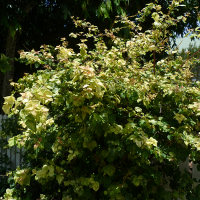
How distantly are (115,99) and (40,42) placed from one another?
5.05 metres

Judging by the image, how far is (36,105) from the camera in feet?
4.74

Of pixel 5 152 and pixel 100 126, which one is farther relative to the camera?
pixel 5 152

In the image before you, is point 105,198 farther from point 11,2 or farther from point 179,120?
point 11,2

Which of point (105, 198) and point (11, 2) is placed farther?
point (11, 2)

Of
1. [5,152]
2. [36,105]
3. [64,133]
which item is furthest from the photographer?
[5,152]

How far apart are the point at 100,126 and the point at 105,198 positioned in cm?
78

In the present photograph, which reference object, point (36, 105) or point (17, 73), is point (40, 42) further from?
point (36, 105)

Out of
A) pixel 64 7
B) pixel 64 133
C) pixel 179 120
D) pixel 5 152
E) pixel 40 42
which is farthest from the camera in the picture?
pixel 40 42

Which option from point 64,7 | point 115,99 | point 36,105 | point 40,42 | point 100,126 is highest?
point 64,7

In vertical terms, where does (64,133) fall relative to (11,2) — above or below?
below

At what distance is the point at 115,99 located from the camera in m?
2.07

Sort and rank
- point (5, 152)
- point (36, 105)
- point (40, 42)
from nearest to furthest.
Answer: point (36, 105)
point (5, 152)
point (40, 42)

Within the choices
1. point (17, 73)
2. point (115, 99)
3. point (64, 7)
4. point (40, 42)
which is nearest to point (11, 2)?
point (64, 7)

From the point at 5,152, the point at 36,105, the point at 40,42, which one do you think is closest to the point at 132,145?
the point at 36,105
